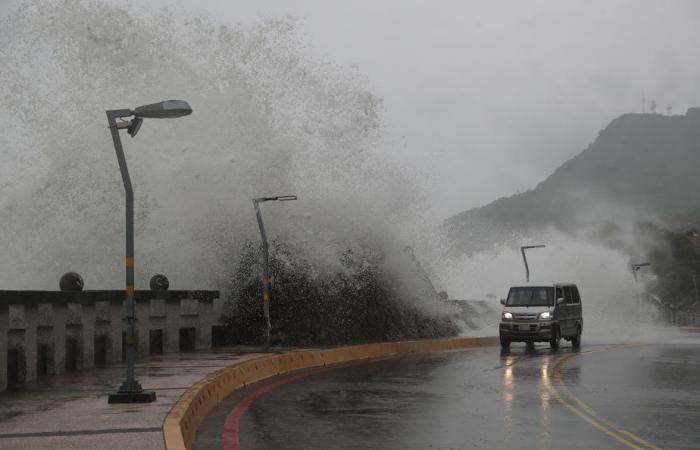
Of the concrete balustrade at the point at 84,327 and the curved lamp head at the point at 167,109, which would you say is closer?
the curved lamp head at the point at 167,109

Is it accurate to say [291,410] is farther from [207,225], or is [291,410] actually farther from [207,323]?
[207,225]

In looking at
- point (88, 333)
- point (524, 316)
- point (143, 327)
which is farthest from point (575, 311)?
point (88, 333)

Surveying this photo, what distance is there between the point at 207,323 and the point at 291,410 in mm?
13221

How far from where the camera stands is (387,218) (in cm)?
3628

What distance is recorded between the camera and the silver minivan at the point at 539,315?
30125mm

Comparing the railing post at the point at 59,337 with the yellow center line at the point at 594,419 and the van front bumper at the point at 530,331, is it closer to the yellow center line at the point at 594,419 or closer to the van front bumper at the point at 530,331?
the yellow center line at the point at 594,419

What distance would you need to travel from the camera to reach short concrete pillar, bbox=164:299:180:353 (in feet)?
79.4

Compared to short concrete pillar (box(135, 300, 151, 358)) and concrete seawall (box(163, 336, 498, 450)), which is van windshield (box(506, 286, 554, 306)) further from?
short concrete pillar (box(135, 300, 151, 358))

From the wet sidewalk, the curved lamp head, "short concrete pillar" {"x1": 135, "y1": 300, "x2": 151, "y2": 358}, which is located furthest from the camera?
"short concrete pillar" {"x1": 135, "y1": 300, "x2": 151, "y2": 358}

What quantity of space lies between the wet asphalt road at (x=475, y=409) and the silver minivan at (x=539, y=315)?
21.9 feet

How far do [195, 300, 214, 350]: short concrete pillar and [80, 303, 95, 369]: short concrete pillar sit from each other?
661 cm

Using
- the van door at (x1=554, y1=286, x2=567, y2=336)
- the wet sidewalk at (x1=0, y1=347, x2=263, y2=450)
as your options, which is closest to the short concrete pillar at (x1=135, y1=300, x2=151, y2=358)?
the wet sidewalk at (x1=0, y1=347, x2=263, y2=450)

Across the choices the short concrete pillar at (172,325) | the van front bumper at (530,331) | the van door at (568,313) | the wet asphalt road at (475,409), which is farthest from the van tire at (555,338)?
the short concrete pillar at (172,325)

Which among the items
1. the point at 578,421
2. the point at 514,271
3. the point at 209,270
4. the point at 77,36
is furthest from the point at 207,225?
the point at 514,271
